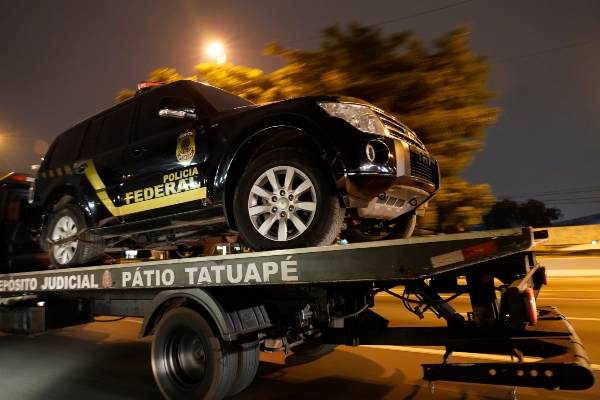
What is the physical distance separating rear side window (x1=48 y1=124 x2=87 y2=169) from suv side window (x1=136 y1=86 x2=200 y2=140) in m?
1.35

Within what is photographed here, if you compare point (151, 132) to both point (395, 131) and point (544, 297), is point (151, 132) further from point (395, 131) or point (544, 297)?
point (544, 297)

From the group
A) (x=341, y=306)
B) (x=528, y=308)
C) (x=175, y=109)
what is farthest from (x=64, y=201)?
(x=528, y=308)

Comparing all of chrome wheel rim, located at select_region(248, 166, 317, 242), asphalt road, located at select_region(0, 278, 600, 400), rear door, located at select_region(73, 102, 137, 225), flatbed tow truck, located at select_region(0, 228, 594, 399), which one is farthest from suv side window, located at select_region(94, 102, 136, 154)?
asphalt road, located at select_region(0, 278, 600, 400)

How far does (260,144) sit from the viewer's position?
4414 mm

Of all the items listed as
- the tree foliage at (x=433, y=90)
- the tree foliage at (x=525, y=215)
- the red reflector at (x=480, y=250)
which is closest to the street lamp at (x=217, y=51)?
the tree foliage at (x=433, y=90)

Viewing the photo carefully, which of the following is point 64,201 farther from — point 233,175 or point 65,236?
point 233,175

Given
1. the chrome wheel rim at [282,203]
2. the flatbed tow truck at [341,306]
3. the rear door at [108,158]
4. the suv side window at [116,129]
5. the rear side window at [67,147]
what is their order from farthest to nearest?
1. the rear side window at [67,147]
2. the suv side window at [116,129]
3. the rear door at [108,158]
4. the chrome wheel rim at [282,203]
5. the flatbed tow truck at [341,306]

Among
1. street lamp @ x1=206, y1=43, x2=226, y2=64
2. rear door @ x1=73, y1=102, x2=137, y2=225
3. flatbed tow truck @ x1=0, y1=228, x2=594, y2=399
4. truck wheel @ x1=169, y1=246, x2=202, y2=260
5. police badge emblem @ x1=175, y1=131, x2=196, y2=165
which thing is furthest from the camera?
street lamp @ x1=206, y1=43, x2=226, y2=64

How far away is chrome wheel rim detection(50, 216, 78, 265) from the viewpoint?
5953 mm

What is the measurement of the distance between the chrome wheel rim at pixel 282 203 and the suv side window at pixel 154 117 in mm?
1435

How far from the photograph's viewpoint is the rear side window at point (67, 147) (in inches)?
247

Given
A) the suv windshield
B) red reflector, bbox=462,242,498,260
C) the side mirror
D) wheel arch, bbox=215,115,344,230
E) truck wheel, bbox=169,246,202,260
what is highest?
the suv windshield

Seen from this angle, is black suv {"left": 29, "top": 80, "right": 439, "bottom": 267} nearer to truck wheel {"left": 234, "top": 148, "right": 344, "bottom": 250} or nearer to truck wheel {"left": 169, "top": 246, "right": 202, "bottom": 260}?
truck wheel {"left": 234, "top": 148, "right": 344, "bottom": 250}

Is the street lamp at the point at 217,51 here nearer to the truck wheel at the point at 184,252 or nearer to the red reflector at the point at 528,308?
the truck wheel at the point at 184,252
